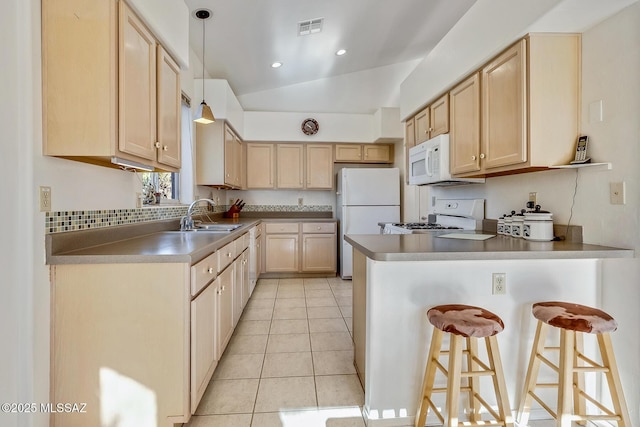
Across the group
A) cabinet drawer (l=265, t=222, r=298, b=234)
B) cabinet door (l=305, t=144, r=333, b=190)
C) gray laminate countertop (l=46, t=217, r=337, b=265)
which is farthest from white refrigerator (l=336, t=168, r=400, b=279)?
gray laminate countertop (l=46, t=217, r=337, b=265)

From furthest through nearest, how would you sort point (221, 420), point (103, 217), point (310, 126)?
point (310, 126), point (103, 217), point (221, 420)

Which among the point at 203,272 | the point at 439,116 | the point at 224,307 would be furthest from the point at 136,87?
the point at 439,116

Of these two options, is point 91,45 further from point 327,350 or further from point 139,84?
point 327,350

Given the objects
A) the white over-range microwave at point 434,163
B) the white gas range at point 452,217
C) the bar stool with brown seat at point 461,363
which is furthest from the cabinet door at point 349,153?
the bar stool with brown seat at point 461,363

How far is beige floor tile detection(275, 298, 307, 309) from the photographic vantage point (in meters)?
3.41

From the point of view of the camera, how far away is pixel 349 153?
4.91 meters

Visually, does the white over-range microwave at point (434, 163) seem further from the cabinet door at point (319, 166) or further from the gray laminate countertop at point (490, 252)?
the cabinet door at point (319, 166)

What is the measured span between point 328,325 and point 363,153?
9.62 feet

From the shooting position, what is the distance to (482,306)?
1.58 metres

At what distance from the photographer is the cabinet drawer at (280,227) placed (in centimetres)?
452

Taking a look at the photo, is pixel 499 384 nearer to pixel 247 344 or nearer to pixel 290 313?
pixel 247 344

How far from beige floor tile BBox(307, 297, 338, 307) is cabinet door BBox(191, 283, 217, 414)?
1.61 m

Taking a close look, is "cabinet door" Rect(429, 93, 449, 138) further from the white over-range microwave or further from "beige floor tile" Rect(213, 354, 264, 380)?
"beige floor tile" Rect(213, 354, 264, 380)

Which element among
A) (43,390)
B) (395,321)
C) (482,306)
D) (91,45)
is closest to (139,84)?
(91,45)
